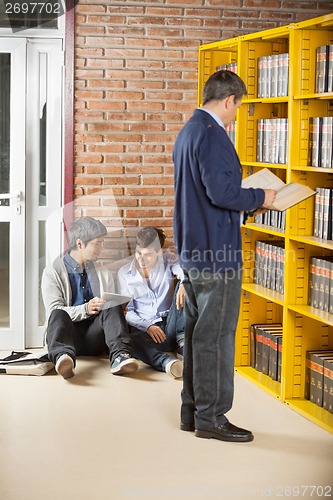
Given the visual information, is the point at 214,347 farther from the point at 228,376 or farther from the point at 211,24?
the point at 211,24

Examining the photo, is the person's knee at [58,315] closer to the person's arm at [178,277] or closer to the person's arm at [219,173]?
the person's arm at [178,277]

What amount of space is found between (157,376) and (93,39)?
2276 millimetres

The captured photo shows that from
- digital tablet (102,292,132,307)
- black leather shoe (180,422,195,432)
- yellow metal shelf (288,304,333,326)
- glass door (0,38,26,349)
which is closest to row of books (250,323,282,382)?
yellow metal shelf (288,304,333,326)

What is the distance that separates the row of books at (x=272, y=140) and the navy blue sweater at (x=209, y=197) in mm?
963

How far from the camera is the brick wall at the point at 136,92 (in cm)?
601

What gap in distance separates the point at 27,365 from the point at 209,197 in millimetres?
2032

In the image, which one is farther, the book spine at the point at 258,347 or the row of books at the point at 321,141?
the book spine at the point at 258,347

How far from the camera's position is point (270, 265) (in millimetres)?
5254

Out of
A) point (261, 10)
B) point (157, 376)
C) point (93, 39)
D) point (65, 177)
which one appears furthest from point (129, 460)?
point (261, 10)

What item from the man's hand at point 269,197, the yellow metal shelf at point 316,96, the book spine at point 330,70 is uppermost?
the book spine at point 330,70

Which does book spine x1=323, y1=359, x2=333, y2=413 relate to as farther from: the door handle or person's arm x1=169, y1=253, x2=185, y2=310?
the door handle

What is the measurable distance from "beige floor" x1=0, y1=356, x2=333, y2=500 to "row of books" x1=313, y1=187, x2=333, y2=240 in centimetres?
96

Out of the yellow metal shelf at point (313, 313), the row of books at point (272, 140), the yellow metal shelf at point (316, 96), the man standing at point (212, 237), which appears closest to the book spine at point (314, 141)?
the yellow metal shelf at point (316, 96)

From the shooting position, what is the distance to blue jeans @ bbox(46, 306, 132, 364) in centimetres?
535
